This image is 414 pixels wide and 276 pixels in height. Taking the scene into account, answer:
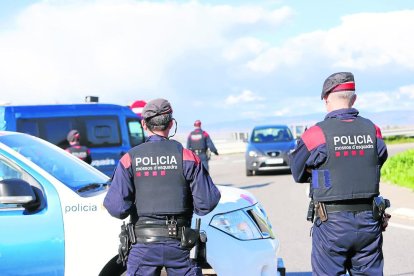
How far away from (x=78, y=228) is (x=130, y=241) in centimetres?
50

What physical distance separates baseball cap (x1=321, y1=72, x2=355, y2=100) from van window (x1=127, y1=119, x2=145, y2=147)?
997cm

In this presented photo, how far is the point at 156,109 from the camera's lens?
3.77 metres

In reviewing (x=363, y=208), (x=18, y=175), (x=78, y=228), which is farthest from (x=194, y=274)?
(x=18, y=175)

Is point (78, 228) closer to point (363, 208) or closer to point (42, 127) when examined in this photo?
point (363, 208)

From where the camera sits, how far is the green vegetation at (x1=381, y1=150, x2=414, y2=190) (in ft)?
46.6

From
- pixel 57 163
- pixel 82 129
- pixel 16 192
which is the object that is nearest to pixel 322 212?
pixel 16 192

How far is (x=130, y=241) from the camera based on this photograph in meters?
3.72

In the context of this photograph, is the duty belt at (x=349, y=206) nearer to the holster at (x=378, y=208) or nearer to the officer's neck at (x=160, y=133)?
the holster at (x=378, y=208)

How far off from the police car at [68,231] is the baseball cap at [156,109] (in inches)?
30.4

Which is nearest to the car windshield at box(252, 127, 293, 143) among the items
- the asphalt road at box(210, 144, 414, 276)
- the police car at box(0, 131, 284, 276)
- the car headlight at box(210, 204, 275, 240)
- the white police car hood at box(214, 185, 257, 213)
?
the asphalt road at box(210, 144, 414, 276)

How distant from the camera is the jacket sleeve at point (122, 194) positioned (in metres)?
3.69

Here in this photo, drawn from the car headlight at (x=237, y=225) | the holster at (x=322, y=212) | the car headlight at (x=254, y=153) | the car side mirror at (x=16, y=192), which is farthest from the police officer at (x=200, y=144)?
the car side mirror at (x=16, y=192)

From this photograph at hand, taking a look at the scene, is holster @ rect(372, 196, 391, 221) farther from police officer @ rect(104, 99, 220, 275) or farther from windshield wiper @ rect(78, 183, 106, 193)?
windshield wiper @ rect(78, 183, 106, 193)

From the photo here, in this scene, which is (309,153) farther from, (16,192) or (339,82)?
(16,192)
